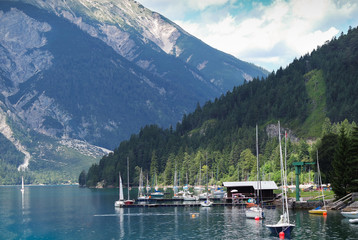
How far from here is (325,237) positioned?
340 feet

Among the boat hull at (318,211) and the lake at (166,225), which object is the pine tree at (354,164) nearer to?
the lake at (166,225)

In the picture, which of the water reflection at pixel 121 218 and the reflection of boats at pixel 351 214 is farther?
the water reflection at pixel 121 218

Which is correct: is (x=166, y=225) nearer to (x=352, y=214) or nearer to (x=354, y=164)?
Answer: (x=352, y=214)

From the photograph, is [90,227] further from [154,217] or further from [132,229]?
[154,217]

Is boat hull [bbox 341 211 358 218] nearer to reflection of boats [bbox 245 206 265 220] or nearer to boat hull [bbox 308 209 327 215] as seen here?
boat hull [bbox 308 209 327 215]

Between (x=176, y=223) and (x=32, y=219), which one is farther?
(x=32, y=219)

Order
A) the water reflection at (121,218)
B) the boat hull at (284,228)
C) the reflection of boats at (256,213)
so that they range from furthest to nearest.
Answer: the reflection of boats at (256,213)
the water reflection at (121,218)
the boat hull at (284,228)

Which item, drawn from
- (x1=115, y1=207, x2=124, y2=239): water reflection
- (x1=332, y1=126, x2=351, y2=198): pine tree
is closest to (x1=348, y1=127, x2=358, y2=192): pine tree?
(x1=332, y1=126, x2=351, y2=198): pine tree

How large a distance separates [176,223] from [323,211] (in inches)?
1435

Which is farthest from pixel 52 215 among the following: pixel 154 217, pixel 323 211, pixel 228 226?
pixel 323 211

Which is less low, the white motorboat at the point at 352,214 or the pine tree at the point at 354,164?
the pine tree at the point at 354,164

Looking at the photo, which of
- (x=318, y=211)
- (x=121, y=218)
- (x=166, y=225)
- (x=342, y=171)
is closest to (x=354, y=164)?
(x=342, y=171)

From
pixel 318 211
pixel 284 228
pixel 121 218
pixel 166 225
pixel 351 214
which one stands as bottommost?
pixel 166 225

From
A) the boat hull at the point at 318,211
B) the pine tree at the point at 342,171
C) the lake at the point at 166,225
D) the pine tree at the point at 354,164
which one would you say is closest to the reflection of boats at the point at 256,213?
the lake at the point at 166,225
